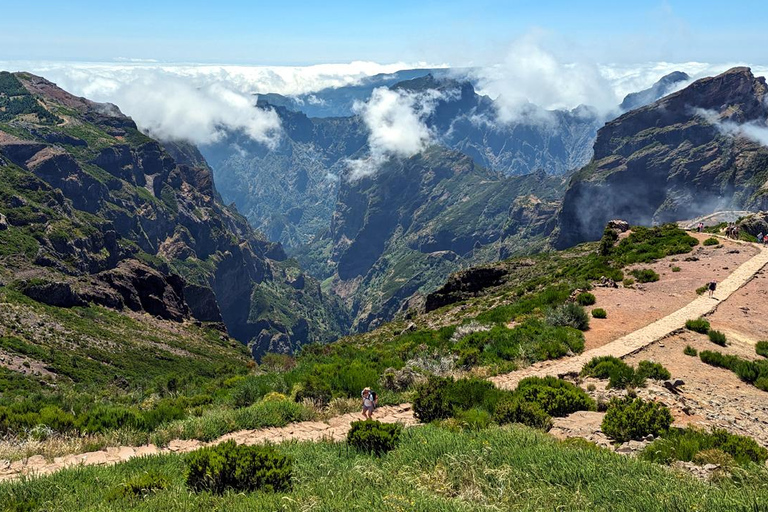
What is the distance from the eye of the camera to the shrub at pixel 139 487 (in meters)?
10.3

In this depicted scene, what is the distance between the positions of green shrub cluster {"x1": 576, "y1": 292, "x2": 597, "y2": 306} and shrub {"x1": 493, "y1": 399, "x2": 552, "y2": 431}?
18232 mm

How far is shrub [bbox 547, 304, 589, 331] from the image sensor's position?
28.0 meters

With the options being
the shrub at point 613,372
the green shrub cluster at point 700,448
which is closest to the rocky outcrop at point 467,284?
the shrub at point 613,372

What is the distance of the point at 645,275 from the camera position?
38.3 metres

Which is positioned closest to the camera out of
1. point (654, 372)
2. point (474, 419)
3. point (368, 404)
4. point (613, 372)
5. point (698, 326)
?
point (474, 419)

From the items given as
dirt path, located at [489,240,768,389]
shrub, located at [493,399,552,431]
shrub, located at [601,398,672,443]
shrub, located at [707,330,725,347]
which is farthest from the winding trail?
shrub, located at [601,398,672,443]

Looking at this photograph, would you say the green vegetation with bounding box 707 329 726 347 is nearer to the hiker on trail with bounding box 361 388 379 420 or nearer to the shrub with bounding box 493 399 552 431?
the shrub with bounding box 493 399 552 431

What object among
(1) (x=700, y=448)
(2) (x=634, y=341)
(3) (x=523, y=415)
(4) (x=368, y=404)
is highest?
(1) (x=700, y=448)

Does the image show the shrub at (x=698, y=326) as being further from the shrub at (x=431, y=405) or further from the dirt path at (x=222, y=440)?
the dirt path at (x=222, y=440)

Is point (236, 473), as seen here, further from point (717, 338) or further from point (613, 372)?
point (717, 338)

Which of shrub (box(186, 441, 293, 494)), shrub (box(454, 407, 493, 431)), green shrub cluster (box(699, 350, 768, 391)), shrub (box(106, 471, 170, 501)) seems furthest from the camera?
green shrub cluster (box(699, 350, 768, 391))

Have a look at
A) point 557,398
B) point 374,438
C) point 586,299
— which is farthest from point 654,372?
point 586,299

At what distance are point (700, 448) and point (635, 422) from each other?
7.25ft

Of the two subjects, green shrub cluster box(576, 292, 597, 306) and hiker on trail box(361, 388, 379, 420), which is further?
green shrub cluster box(576, 292, 597, 306)
